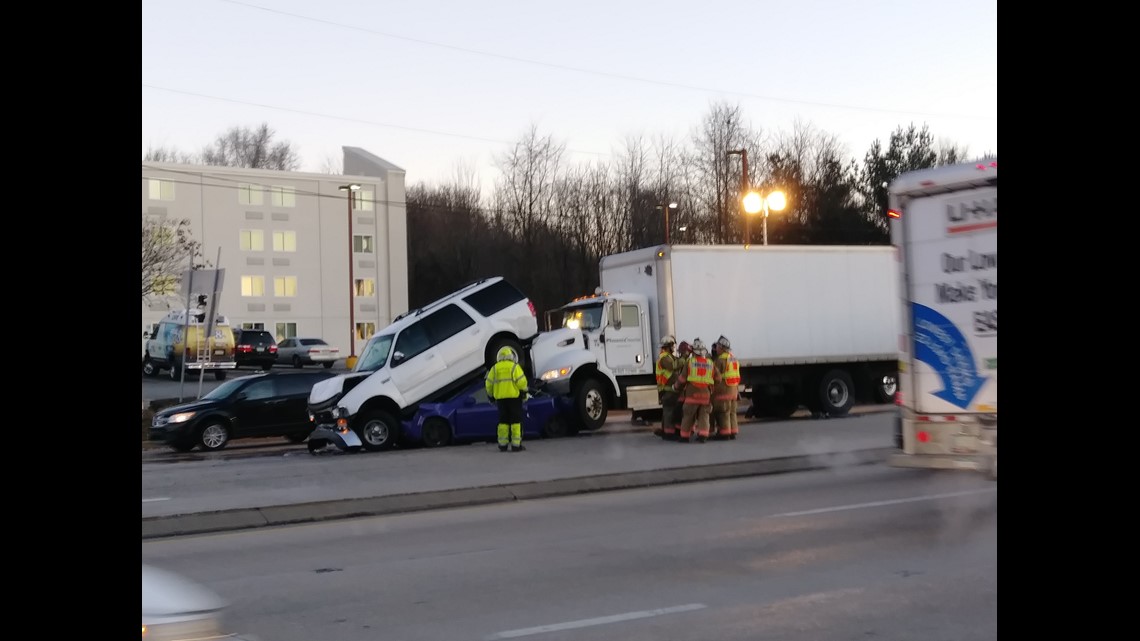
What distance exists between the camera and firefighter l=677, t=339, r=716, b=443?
18.6 meters

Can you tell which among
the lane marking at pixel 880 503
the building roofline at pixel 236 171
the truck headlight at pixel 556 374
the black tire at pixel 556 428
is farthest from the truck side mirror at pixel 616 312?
the building roofline at pixel 236 171

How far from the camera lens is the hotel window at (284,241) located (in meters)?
64.7

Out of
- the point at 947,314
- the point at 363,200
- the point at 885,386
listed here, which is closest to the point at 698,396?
the point at 947,314

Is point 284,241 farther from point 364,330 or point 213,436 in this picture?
point 213,436

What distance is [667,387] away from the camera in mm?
19797

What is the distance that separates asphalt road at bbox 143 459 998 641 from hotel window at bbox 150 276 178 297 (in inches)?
1691

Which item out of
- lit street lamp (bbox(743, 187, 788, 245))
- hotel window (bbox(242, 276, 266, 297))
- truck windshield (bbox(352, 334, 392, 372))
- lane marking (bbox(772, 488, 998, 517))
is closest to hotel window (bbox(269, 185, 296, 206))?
hotel window (bbox(242, 276, 266, 297))

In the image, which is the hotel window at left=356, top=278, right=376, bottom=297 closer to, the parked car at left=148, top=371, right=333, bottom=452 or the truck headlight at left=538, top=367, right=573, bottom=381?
the parked car at left=148, top=371, right=333, bottom=452

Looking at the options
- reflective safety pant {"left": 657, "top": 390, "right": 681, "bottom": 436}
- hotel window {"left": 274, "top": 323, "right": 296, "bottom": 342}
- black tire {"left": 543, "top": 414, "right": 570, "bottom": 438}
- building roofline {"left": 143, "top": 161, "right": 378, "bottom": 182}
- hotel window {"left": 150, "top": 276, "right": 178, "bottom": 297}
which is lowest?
black tire {"left": 543, "top": 414, "right": 570, "bottom": 438}

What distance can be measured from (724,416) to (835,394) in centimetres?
601

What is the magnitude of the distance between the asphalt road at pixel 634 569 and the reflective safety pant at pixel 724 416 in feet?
18.7

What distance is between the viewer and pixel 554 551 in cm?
987
